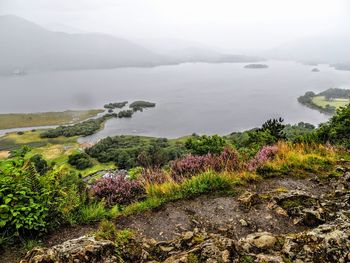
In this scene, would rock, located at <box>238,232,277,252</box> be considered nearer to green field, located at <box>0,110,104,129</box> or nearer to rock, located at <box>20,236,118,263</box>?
rock, located at <box>20,236,118,263</box>

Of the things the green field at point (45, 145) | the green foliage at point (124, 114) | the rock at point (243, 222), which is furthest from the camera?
the green foliage at point (124, 114)

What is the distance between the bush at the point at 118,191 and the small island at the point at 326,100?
16723 centimetres

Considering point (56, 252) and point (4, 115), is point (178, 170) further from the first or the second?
point (4, 115)

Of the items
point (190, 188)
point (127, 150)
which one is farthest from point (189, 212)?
point (127, 150)

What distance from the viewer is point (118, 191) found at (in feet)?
25.1

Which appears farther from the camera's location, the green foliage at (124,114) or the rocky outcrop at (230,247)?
the green foliage at (124,114)

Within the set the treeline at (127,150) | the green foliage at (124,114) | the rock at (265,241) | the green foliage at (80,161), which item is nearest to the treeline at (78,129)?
the green foliage at (124,114)

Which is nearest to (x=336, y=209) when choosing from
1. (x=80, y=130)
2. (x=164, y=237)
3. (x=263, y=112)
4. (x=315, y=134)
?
(x=164, y=237)

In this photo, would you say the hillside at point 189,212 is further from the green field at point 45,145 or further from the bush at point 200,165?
the green field at point 45,145

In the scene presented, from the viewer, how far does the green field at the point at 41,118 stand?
14662 cm

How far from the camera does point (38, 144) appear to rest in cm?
10975

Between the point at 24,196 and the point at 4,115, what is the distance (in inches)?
7203

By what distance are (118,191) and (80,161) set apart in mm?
76224

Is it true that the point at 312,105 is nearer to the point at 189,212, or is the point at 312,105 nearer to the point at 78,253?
the point at 189,212
